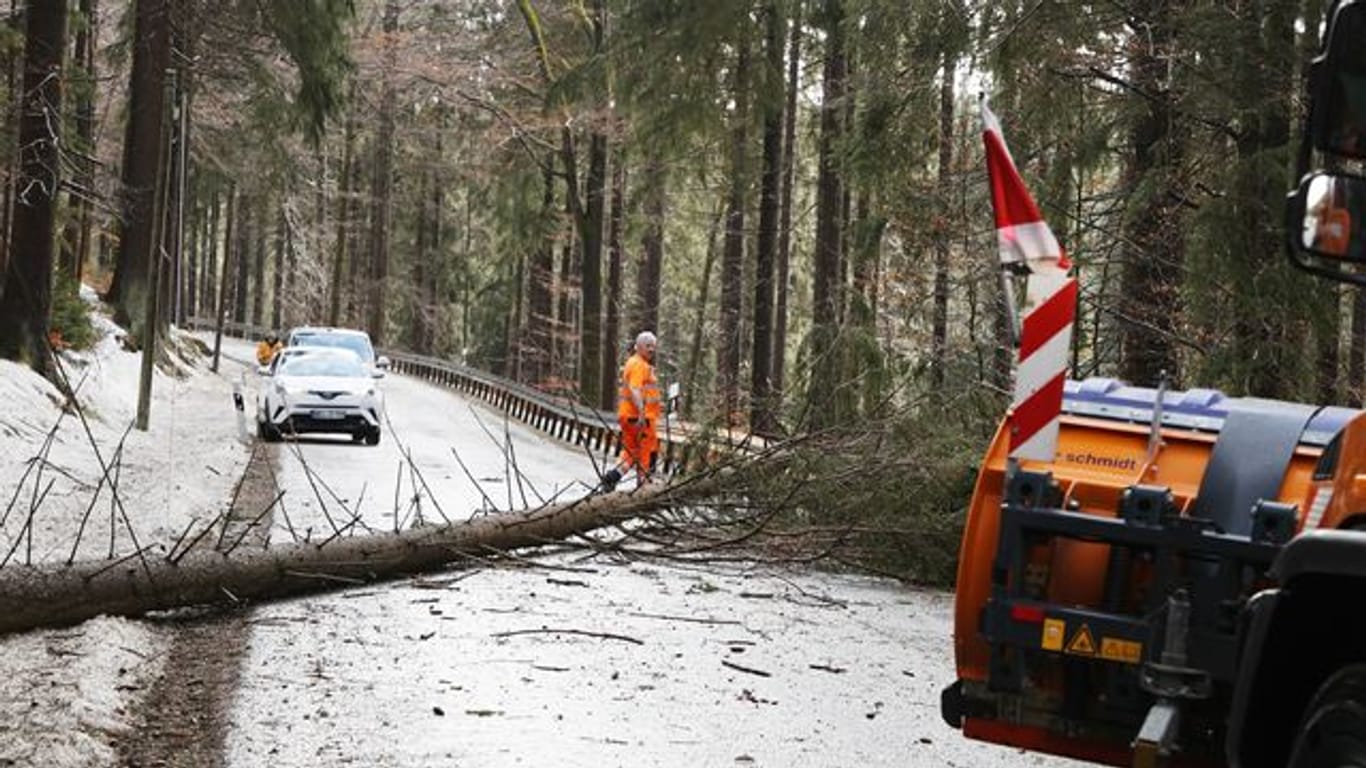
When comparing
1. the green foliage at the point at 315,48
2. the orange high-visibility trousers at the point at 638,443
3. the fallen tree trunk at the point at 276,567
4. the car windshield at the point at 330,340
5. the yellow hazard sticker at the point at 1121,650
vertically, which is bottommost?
the fallen tree trunk at the point at 276,567

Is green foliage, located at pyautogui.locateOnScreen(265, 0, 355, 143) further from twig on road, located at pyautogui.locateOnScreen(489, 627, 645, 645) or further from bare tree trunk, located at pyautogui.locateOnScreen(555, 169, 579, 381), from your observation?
twig on road, located at pyautogui.locateOnScreen(489, 627, 645, 645)

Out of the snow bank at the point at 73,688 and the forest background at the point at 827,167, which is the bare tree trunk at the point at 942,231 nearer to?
the forest background at the point at 827,167

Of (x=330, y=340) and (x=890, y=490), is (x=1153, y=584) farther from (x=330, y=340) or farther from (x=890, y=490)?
(x=330, y=340)

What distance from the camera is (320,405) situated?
23641 mm

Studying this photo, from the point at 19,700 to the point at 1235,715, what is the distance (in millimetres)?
5311

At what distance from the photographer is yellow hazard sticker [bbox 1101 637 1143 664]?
4.46 meters

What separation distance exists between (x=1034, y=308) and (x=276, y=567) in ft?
18.7

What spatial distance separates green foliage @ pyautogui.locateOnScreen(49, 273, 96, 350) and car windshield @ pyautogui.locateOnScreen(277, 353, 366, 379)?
312 cm

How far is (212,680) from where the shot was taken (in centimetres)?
755

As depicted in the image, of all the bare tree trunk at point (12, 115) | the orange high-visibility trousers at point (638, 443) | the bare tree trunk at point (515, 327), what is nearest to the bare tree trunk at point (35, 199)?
the bare tree trunk at point (12, 115)

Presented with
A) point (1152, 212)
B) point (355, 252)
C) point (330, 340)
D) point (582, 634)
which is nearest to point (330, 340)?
point (330, 340)

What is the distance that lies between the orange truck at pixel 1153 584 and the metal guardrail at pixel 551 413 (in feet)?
24.1

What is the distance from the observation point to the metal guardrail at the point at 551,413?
1582 centimetres

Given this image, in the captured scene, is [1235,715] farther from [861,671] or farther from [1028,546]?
[861,671]
